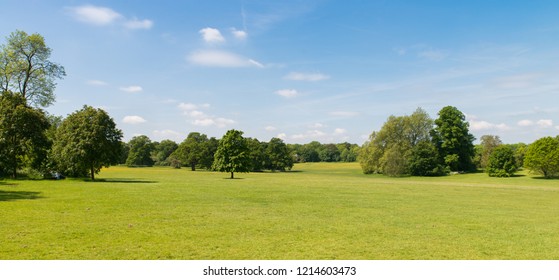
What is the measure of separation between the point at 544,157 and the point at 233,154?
194 feet

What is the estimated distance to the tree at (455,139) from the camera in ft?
305

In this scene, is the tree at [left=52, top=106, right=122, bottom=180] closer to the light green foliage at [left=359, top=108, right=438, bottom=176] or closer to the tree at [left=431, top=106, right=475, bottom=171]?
the light green foliage at [left=359, top=108, right=438, bottom=176]

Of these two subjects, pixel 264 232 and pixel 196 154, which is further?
pixel 196 154

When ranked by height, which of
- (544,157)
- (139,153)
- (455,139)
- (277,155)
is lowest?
(544,157)

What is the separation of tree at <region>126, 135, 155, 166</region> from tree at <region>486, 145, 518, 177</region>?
402 ft

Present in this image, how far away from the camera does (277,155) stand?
12494 cm

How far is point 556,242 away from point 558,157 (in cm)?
6618

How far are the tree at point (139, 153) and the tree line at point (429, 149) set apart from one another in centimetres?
9123

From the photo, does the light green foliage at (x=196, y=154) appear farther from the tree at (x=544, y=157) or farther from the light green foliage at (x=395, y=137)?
the tree at (x=544, y=157)

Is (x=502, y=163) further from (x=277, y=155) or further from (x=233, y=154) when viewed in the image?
(x=277, y=155)

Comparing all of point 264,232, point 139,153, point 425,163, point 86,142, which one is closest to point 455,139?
point 425,163

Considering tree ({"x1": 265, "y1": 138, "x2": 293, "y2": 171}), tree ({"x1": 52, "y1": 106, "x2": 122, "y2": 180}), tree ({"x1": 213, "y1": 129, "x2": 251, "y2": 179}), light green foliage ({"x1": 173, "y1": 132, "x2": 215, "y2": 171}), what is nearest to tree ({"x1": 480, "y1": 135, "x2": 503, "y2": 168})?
tree ({"x1": 265, "y1": 138, "x2": 293, "y2": 171})
